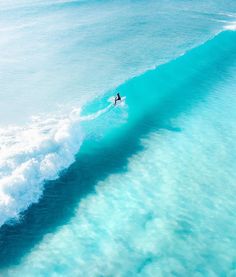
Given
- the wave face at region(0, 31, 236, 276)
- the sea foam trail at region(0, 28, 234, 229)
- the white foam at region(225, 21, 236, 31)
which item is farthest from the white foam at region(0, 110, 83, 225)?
the white foam at region(225, 21, 236, 31)

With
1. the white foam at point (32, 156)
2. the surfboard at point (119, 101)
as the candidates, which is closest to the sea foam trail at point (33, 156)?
the white foam at point (32, 156)

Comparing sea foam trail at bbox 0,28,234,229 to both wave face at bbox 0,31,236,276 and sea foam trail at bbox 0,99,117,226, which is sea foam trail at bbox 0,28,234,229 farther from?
wave face at bbox 0,31,236,276

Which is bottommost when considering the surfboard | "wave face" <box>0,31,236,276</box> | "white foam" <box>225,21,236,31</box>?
"wave face" <box>0,31,236,276</box>

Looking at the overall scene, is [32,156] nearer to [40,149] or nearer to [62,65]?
[40,149]

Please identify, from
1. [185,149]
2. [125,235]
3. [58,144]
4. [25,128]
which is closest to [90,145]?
[58,144]

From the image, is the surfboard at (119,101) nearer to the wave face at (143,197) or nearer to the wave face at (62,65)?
the wave face at (143,197)

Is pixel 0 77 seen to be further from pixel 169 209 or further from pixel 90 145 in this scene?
pixel 169 209

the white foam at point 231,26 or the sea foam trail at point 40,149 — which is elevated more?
the white foam at point 231,26
